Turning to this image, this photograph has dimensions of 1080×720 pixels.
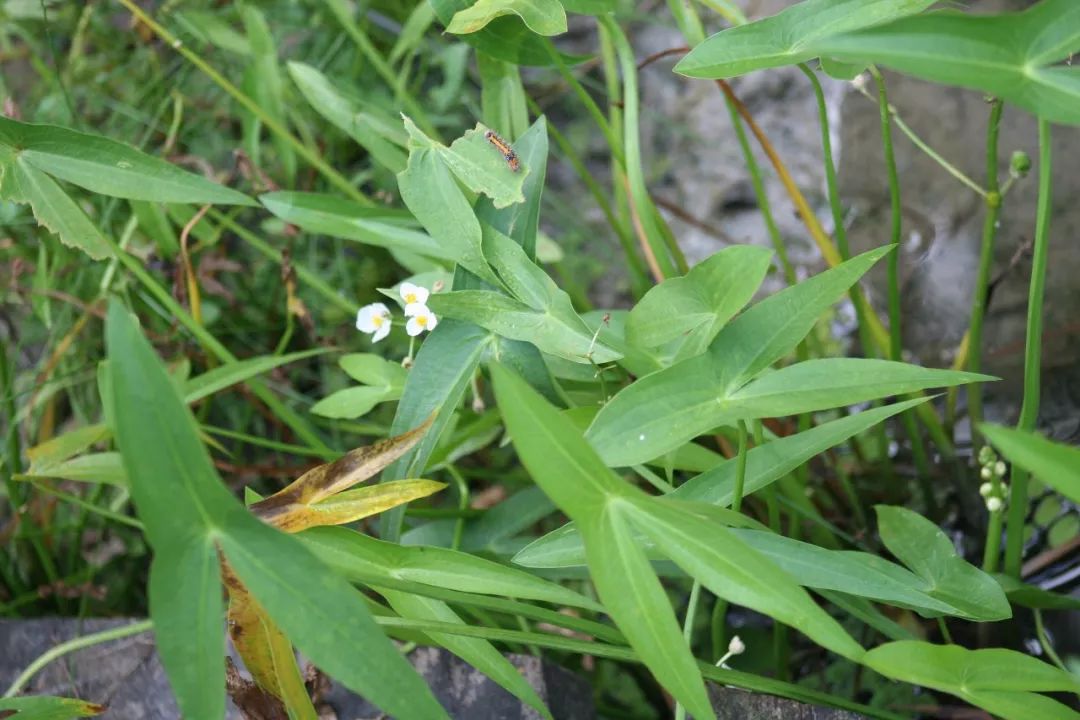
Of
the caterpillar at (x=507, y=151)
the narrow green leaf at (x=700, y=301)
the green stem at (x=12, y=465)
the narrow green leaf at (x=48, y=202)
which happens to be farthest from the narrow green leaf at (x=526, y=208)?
the green stem at (x=12, y=465)

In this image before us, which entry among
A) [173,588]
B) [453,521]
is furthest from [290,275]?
[173,588]

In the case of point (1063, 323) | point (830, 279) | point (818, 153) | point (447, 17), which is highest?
point (447, 17)

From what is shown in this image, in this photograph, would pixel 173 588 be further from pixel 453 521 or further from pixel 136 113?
pixel 136 113

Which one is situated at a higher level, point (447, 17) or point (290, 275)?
point (447, 17)

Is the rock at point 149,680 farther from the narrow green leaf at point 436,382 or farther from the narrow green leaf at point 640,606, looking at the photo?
the narrow green leaf at point 640,606

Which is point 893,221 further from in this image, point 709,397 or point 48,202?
point 48,202

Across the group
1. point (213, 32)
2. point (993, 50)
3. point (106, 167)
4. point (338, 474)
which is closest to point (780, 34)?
point (993, 50)
